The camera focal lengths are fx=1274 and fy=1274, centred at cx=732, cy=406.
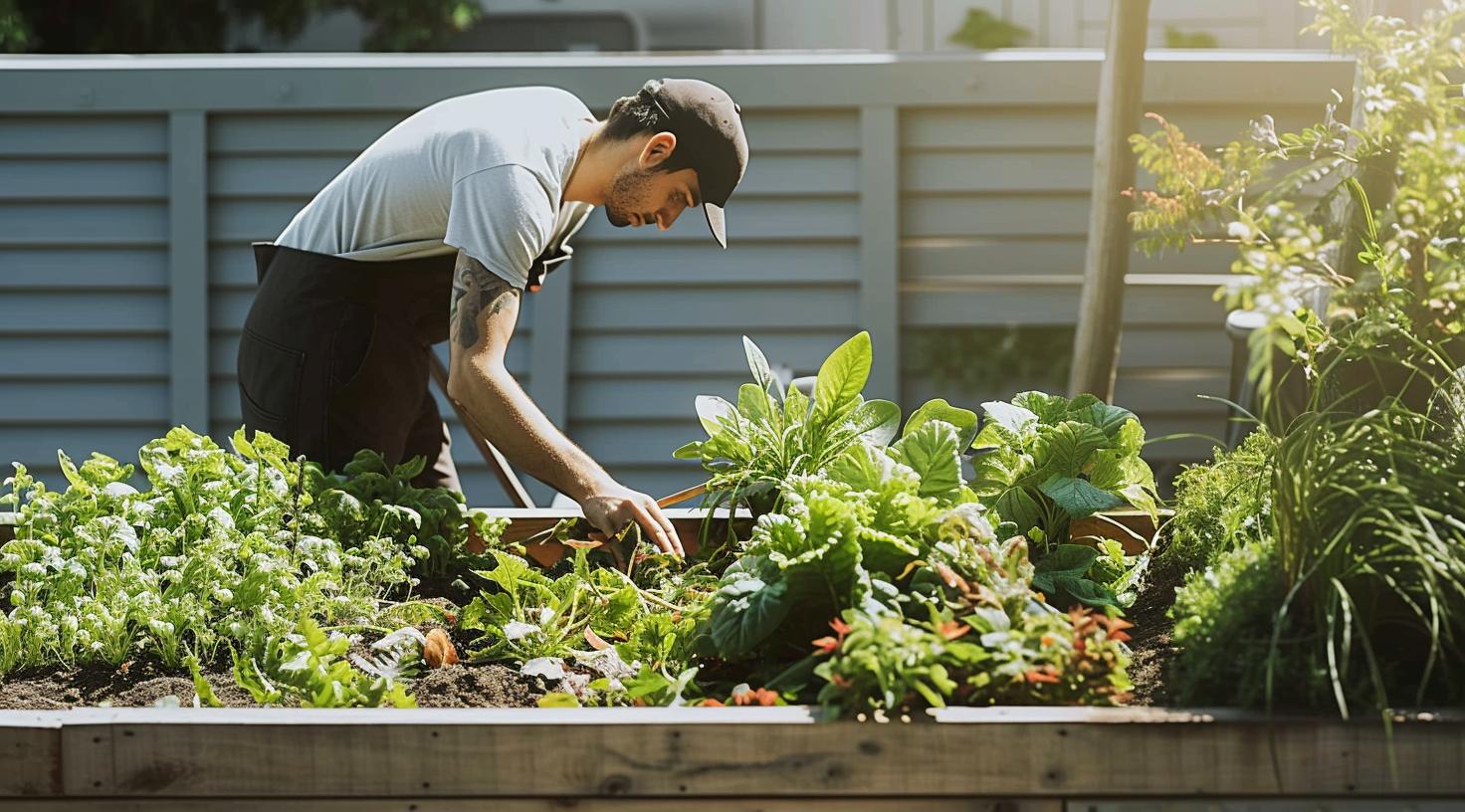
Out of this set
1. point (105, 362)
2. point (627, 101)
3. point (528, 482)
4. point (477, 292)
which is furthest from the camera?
point (528, 482)

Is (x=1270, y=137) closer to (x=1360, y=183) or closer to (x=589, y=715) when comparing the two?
(x=1360, y=183)

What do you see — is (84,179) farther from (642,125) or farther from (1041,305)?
(1041,305)

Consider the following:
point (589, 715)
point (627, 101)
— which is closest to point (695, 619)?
point (589, 715)

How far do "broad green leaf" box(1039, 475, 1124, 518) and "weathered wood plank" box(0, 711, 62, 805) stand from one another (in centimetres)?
98

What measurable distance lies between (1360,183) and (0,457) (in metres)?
3.77

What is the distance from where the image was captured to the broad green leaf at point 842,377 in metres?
1.53

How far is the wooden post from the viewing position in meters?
2.60

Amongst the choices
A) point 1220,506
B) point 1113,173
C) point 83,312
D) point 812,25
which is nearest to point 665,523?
point 1220,506

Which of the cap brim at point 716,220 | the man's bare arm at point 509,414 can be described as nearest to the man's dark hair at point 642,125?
the cap brim at point 716,220

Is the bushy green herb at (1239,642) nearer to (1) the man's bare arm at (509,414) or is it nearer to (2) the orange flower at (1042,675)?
(2) the orange flower at (1042,675)

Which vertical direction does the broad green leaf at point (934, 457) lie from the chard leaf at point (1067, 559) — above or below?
above

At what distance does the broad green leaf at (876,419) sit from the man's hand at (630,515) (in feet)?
0.86

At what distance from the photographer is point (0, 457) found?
12.5 feet

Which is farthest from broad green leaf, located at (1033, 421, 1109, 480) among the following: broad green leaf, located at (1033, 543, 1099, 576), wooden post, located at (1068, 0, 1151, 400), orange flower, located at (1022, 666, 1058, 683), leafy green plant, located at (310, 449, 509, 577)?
wooden post, located at (1068, 0, 1151, 400)
